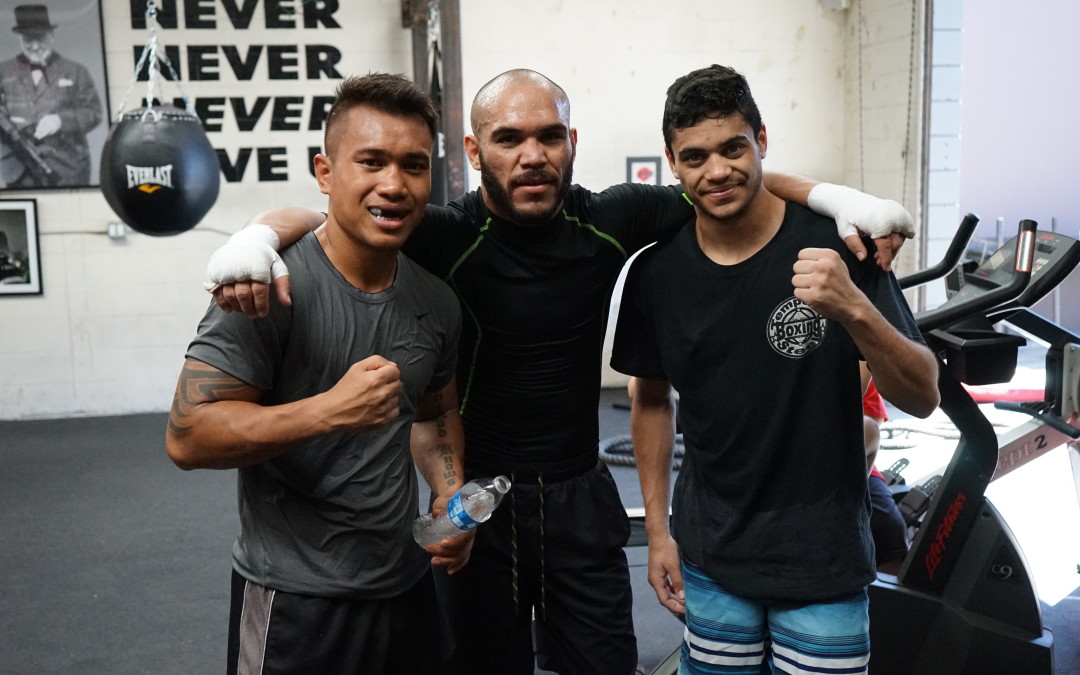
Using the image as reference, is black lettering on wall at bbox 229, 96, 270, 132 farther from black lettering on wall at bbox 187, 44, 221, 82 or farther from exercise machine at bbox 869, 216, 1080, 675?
exercise machine at bbox 869, 216, 1080, 675

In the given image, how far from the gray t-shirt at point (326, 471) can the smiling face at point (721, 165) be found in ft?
1.76

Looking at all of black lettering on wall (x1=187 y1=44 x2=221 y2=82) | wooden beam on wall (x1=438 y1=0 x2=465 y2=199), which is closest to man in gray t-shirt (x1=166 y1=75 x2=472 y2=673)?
wooden beam on wall (x1=438 y1=0 x2=465 y2=199)

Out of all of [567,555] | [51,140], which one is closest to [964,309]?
[567,555]

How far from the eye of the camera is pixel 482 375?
1.97m

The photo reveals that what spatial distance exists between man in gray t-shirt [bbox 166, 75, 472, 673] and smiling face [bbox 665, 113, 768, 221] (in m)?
0.44

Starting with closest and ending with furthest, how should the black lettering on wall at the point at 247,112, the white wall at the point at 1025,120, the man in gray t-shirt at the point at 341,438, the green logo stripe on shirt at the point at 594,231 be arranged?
the man in gray t-shirt at the point at 341,438 → the green logo stripe on shirt at the point at 594,231 → the black lettering on wall at the point at 247,112 → the white wall at the point at 1025,120

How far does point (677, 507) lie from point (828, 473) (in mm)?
284

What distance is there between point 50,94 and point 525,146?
18.1ft

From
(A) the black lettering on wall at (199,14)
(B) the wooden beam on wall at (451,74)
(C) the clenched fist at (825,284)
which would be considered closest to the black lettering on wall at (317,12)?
(A) the black lettering on wall at (199,14)

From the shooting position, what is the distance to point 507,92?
183 cm

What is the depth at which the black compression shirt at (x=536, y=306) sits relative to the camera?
74.8 inches

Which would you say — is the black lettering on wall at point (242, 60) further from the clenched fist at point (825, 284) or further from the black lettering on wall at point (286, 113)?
the clenched fist at point (825, 284)

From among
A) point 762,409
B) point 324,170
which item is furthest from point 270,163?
point 762,409

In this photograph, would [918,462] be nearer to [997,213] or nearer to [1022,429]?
[1022,429]
